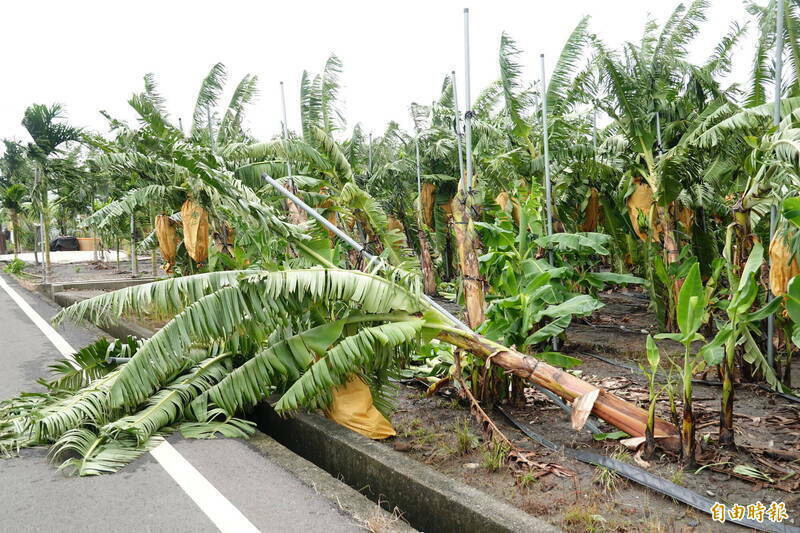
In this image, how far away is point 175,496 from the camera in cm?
359

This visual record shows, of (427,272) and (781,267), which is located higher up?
(781,267)

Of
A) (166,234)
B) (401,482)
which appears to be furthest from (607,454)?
(166,234)

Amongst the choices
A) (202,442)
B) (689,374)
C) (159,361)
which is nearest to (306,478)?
(202,442)

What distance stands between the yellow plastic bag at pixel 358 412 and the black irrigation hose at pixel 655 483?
121cm

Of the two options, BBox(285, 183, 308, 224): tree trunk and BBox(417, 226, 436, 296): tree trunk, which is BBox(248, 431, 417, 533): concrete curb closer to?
BBox(285, 183, 308, 224): tree trunk

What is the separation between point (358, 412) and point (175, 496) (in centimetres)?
143

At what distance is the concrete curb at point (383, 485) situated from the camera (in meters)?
2.98

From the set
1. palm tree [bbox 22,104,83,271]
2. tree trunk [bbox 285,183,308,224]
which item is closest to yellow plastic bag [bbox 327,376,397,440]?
tree trunk [bbox 285,183,308,224]

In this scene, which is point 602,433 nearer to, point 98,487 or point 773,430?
point 773,430

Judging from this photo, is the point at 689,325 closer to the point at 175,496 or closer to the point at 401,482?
the point at 401,482

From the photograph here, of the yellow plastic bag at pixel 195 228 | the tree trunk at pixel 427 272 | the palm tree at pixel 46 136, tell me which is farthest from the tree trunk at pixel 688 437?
the palm tree at pixel 46 136

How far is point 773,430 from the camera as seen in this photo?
4543mm

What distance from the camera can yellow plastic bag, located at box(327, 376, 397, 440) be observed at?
4.52 m

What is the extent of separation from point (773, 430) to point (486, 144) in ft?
24.8
